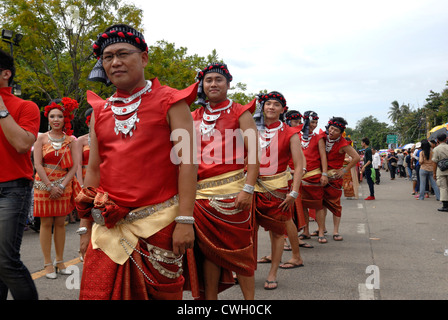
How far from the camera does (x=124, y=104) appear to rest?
2586mm

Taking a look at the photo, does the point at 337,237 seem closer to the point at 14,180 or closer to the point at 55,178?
the point at 55,178

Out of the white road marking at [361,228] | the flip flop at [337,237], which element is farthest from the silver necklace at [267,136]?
the white road marking at [361,228]

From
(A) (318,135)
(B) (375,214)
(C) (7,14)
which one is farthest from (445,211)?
(C) (7,14)

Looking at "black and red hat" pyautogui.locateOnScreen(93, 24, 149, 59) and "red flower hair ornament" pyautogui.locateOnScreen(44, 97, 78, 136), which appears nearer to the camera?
"black and red hat" pyautogui.locateOnScreen(93, 24, 149, 59)

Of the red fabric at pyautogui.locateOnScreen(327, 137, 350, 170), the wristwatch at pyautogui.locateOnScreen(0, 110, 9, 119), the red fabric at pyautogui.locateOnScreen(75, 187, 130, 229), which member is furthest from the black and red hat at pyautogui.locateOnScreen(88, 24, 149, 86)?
the red fabric at pyautogui.locateOnScreen(327, 137, 350, 170)

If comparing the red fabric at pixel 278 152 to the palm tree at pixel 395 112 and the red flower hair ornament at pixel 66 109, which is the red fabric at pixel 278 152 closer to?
Answer: the red flower hair ornament at pixel 66 109

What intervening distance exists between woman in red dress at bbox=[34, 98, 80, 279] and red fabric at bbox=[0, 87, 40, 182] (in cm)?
205

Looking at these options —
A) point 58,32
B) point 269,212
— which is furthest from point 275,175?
point 58,32

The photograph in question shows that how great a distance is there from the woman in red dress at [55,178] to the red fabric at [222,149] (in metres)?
2.33

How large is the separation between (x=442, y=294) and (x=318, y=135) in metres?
3.57

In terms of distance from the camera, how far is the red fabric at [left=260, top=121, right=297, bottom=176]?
504 cm

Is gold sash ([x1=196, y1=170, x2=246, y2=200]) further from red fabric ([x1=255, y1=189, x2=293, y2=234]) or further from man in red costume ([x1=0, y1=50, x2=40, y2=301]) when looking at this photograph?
man in red costume ([x1=0, y1=50, x2=40, y2=301])
